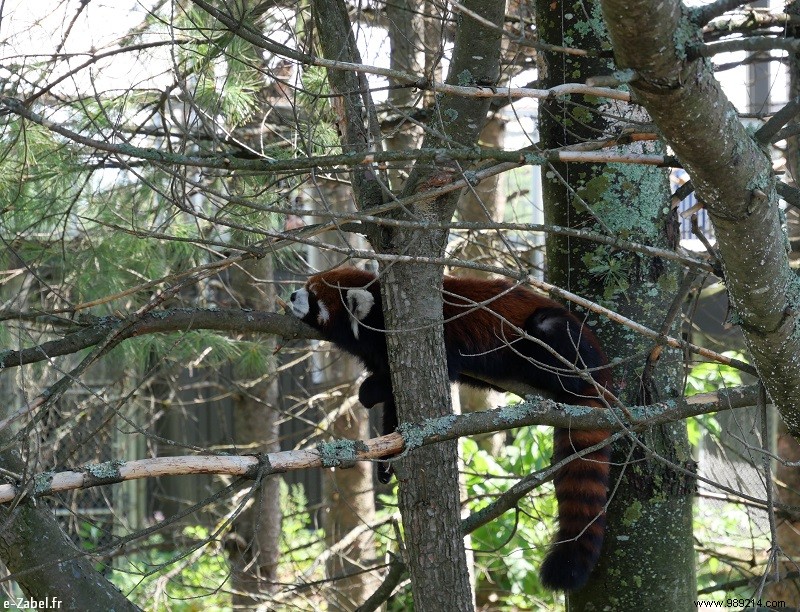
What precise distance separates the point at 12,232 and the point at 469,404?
12.6 feet

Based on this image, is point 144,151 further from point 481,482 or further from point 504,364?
point 481,482

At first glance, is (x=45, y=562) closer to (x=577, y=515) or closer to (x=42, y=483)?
(x=42, y=483)

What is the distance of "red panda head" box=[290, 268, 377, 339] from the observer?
13.7 feet

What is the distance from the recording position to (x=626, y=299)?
3398mm

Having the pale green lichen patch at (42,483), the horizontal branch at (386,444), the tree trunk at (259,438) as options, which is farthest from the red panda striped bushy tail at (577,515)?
the tree trunk at (259,438)

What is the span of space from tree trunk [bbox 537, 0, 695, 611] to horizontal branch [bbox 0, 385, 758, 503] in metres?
0.86

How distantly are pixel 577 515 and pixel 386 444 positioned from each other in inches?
53.4

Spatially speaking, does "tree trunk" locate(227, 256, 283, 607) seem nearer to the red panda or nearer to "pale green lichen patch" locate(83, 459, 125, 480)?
the red panda

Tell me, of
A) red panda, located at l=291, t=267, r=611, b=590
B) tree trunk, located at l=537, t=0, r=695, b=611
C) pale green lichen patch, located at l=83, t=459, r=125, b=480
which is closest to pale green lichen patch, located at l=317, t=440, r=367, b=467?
pale green lichen patch, located at l=83, t=459, r=125, b=480

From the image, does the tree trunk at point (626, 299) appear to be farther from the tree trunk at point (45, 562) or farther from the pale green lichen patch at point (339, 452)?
the tree trunk at point (45, 562)

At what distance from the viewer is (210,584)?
6258 mm

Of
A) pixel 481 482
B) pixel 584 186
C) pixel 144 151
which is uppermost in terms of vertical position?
pixel 584 186

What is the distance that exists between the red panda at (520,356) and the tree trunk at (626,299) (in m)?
0.13

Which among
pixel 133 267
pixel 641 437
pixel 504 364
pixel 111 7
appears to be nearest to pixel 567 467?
pixel 641 437
